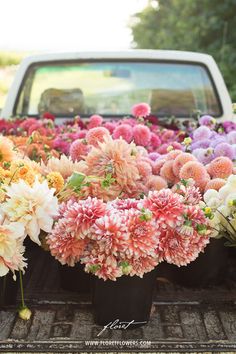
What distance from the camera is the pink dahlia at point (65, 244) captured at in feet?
6.54

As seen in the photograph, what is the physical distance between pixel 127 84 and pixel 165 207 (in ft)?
9.69

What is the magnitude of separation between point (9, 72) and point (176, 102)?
2205 cm

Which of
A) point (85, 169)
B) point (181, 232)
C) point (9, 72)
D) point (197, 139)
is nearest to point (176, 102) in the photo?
point (197, 139)

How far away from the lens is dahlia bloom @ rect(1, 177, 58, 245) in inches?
78.7

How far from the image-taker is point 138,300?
2014mm

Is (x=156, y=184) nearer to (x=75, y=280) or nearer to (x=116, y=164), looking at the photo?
(x=116, y=164)

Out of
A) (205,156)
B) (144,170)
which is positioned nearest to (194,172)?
(144,170)

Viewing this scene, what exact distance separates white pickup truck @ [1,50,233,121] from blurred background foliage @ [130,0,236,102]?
8492 millimetres

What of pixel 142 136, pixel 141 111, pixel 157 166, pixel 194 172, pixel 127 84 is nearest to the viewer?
pixel 194 172


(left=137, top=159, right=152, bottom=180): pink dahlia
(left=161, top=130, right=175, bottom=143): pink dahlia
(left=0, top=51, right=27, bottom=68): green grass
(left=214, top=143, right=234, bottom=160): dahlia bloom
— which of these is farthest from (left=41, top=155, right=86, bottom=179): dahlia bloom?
(left=0, top=51, right=27, bottom=68): green grass

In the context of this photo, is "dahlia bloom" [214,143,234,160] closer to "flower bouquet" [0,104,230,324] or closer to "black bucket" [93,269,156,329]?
"flower bouquet" [0,104,230,324]

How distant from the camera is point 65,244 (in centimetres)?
200

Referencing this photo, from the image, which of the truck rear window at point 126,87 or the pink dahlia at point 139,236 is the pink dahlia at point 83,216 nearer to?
the pink dahlia at point 139,236

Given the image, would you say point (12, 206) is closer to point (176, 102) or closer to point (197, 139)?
point (197, 139)
